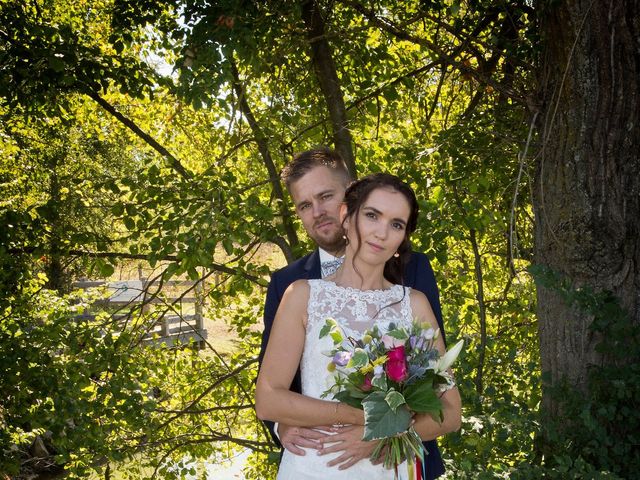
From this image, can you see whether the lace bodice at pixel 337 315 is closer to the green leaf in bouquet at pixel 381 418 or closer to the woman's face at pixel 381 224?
the woman's face at pixel 381 224

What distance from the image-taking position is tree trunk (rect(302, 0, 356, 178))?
5.59 metres

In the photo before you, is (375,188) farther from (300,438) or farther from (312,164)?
(300,438)

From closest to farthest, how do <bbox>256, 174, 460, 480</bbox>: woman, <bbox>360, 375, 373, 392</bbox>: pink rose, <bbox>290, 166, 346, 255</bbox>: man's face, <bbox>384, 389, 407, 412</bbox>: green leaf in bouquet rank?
<bbox>384, 389, 407, 412</bbox>: green leaf in bouquet → <bbox>360, 375, 373, 392</bbox>: pink rose → <bbox>256, 174, 460, 480</bbox>: woman → <bbox>290, 166, 346, 255</bbox>: man's face

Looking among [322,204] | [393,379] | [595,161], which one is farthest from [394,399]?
[595,161]

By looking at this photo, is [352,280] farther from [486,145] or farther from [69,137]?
[69,137]

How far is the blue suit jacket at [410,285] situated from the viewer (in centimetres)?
288

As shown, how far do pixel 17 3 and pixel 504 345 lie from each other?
4.73 meters

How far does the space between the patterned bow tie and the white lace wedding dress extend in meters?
0.31

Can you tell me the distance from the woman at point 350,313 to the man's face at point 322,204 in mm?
443

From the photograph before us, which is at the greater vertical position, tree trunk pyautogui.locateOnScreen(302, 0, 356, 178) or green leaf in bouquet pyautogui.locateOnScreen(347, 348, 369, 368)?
tree trunk pyautogui.locateOnScreen(302, 0, 356, 178)

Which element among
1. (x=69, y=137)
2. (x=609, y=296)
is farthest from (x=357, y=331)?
(x=69, y=137)

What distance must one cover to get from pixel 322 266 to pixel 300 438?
72cm

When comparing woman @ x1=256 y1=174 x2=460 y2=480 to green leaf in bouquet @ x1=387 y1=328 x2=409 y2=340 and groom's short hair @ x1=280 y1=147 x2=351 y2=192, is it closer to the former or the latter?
green leaf in bouquet @ x1=387 y1=328 x2=409 y2=340

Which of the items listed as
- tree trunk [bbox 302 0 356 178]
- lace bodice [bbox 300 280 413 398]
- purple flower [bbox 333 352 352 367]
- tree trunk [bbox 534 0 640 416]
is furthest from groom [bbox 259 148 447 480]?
tree trunk [bbox 302 0 356 178]
